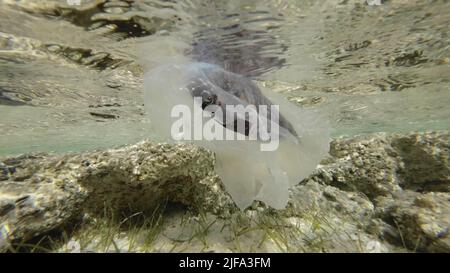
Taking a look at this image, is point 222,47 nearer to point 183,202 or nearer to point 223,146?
point 223,146

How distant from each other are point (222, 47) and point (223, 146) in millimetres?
3019

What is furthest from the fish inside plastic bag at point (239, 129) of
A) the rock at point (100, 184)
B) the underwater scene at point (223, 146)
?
the rock at point (100, 184)

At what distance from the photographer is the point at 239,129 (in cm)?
360

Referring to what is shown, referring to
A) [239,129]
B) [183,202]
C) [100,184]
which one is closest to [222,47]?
[239,129]

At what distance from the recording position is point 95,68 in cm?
672

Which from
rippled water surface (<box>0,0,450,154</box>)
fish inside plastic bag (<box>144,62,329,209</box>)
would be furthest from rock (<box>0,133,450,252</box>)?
rippled water surface (<box>0,0,450,154</box>)

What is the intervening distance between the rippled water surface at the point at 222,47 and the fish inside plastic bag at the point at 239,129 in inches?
49.8

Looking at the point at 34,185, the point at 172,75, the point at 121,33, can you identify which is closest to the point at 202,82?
the point at 172,75

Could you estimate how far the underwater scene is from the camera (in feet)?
13.0

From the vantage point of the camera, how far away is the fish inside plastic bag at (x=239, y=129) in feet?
11.8

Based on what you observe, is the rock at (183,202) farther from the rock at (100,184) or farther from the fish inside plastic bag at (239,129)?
the fish inside plastic bag at (239,129)

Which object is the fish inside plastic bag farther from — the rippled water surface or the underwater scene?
the rippled water surface

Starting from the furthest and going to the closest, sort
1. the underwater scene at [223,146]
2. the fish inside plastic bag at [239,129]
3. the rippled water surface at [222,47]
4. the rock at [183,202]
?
the rippled water surface at [222,47] < the rock at [183,202] < the underwater scene at [223,146] < the fish inside plastic bag at [239,129]
